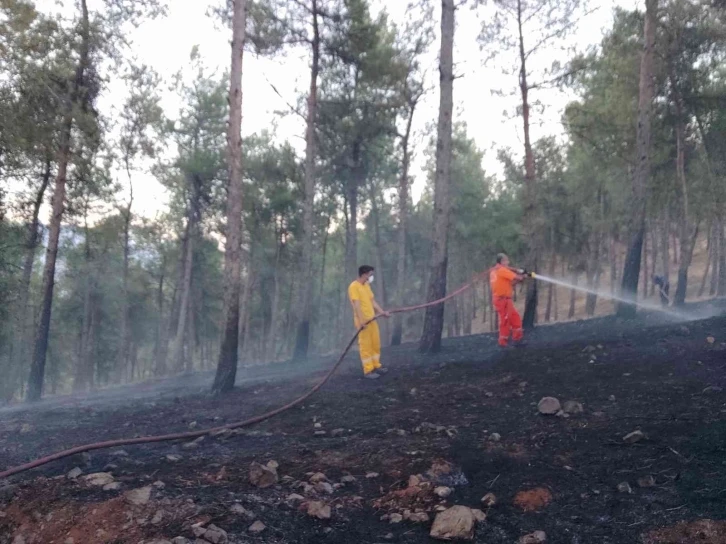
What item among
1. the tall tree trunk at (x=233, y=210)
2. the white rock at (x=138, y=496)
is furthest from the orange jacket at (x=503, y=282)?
the white rock at (x=138, y=496)

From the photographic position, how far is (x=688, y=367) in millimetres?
8117

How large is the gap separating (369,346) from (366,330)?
0.33 m

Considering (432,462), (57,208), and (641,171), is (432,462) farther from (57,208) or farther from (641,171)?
(57,208)

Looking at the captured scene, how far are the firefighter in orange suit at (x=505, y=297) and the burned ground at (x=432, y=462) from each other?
7.22 feet

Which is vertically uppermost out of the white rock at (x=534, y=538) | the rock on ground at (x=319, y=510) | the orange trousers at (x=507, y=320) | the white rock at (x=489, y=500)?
the orange trousers at (x=507, y=320)

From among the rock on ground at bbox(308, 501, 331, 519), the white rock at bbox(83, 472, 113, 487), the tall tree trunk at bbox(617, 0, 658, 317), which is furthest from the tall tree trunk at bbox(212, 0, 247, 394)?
the tall tree trunk at bbox(617, 0, 658, 317)

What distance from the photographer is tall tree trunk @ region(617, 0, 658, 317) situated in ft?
48.4

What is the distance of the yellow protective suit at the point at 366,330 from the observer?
1068 cm

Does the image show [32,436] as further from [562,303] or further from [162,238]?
[562,303]

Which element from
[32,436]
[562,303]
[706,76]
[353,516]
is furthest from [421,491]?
[562,303]

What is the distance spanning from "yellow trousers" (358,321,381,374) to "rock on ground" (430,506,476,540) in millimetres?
6072

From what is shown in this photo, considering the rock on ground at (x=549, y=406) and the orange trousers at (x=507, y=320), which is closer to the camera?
the rock on ground at (x=549, y=406)

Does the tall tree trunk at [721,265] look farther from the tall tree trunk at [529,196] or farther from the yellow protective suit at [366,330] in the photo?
the yellow protective suit at [366,330]

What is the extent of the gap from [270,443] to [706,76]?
61.3ft
